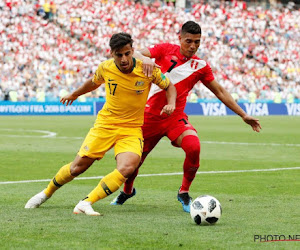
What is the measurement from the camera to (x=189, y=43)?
27.5ft

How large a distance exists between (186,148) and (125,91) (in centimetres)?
107

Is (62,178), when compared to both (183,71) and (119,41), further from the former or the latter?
(183,71)

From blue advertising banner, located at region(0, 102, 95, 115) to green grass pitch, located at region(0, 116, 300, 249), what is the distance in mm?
21400

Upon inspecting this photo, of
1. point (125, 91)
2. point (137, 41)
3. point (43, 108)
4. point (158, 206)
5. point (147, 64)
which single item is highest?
point (147, 64)

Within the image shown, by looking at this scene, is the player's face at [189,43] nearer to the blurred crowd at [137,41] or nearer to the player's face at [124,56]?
the player's face at [124,56]

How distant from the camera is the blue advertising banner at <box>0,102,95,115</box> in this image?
37.8 m

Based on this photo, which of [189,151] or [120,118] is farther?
[189,151]

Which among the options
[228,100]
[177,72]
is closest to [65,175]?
[177,72]

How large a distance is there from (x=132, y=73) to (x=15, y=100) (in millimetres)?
30863

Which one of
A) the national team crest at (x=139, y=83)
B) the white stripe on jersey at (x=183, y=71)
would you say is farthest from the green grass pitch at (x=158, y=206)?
the white stripe on jersey at (x=183, y=71)

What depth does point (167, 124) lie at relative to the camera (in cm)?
862

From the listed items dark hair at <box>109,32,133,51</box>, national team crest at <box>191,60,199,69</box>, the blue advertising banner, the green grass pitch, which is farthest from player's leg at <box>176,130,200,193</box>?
the blue advertising banner

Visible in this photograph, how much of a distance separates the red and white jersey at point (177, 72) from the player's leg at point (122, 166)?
875mm

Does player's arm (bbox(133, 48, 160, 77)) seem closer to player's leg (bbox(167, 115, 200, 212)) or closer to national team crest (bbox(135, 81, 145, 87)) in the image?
national team crest (bbox(135, 81, 145, 87))
